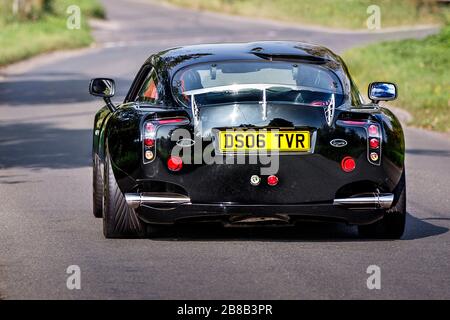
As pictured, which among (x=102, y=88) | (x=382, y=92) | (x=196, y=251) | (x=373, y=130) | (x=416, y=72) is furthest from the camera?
(x=416, y=72)

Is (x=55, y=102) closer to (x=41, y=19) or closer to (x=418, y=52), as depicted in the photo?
(x=418, y=52)

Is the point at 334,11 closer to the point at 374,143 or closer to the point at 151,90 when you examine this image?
the point at 151,90

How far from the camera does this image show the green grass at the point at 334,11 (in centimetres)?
6644

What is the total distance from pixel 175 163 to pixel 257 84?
88 cm

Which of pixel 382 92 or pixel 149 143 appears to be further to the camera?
pixel 382 92

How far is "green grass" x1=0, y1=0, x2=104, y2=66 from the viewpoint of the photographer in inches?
1702

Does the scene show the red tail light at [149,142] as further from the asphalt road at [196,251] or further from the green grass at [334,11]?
the green grass at [334,11]

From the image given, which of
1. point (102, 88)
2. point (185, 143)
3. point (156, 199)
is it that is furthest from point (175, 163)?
point (102, 88)

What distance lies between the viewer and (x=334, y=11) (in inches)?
2717

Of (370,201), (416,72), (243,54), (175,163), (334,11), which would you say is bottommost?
(334,11)

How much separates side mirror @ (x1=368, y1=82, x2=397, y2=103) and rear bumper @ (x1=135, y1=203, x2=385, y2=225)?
1.17 metres

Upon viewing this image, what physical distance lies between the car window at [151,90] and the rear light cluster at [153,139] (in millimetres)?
630

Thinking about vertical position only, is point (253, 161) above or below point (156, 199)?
above

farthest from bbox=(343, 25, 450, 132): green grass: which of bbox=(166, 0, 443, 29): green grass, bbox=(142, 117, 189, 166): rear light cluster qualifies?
bbox=(166, 0, 443, 29): green grass
